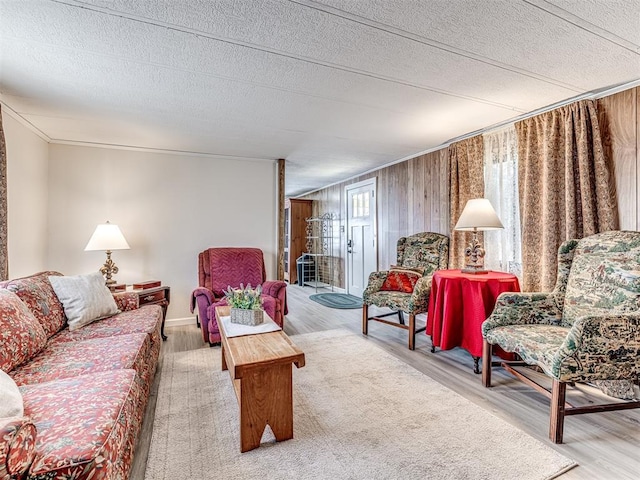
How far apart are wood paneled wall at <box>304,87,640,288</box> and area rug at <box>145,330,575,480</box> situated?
1.84 metres

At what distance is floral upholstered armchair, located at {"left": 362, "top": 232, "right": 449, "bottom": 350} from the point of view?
3088mm

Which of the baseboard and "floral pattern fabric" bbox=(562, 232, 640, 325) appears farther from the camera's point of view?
the baseboard

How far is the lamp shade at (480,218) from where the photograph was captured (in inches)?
108

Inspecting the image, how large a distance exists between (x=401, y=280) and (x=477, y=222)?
3.56 feet

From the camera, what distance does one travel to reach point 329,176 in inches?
227

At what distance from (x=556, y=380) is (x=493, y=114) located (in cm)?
227

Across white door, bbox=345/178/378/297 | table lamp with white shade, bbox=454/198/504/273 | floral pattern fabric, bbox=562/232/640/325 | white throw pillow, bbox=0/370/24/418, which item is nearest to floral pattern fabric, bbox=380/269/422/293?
table lamp with white shade, bbox=454/198/504/273

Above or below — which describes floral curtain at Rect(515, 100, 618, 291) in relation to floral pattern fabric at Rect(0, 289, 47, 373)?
above

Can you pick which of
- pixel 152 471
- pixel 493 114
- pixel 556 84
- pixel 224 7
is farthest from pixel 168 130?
pixel 556 84

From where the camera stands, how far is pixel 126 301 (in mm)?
2803

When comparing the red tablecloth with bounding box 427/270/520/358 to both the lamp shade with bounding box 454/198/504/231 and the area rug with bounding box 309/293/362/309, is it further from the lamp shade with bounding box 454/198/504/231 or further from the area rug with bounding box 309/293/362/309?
the area rug with bounding box 309/293/362/309

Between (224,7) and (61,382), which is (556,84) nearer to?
(224,7)

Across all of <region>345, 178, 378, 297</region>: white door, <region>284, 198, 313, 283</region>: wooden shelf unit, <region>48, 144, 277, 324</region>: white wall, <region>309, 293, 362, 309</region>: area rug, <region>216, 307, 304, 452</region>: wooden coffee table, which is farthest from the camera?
<region>284, 198, 313, 283</region>: wooden shelf unit

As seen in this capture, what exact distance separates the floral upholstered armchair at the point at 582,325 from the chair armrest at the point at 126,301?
9.64ft
